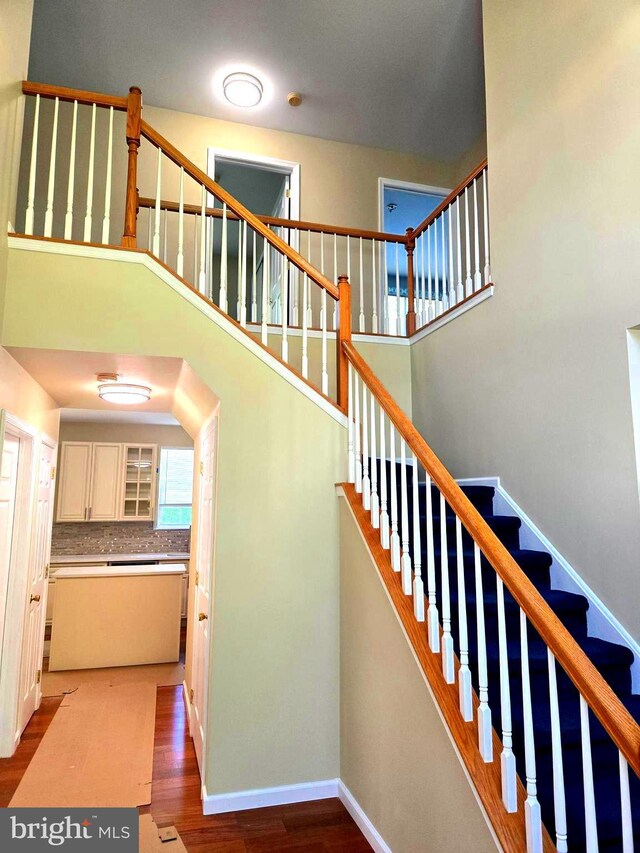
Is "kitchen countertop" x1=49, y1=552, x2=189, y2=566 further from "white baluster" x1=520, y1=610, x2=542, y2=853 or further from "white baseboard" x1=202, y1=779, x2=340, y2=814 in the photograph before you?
"white baluster" x1=520, y1=610, x2=542, y2=853

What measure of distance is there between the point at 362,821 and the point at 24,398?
10.2 feet

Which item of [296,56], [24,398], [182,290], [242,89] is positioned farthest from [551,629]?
[242,89]

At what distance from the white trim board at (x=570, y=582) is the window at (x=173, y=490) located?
5646 millimetres

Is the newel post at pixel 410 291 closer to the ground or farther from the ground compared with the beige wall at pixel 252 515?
farther from the ground

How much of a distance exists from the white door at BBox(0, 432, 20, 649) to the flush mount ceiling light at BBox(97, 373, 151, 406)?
2.13ft

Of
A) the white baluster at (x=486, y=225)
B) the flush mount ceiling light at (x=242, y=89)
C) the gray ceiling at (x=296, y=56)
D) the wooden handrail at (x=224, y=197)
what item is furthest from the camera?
the flush mount ceiling light at (x=242, y=89)

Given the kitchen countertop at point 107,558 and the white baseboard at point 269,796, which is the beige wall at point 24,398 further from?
the kitchen countertop at point 107,558

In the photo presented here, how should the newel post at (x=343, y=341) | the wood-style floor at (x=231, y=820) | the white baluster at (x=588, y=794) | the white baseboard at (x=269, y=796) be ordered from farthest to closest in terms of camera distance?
the newel post at (x=343, y=341), the white baseboard at (x=269, y=796), the wood-style floor at (x=231, y=820), the white baluster at (x=588, y=794)

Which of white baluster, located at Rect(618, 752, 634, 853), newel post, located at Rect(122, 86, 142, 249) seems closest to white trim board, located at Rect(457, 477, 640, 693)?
white baluster, located at Rect(618, 752, 634, 853)

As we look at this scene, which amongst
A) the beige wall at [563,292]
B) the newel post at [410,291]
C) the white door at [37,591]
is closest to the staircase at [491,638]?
the beige wall at [563,292]

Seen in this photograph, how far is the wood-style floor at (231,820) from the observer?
2.57 meters

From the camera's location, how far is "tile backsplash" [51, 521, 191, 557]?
25.3 ft

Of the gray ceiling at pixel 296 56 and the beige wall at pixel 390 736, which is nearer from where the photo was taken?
the beige wall at pixel 390 736

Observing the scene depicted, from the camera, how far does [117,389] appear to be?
12.2ft
